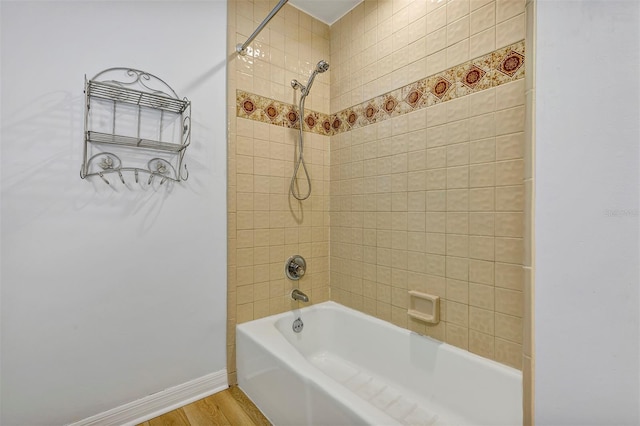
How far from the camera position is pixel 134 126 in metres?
1.48

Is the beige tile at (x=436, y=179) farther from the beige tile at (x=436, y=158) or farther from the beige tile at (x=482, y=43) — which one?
the beige tile at (x=482, y=43)

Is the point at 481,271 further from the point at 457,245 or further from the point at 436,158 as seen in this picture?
the point at 436,158

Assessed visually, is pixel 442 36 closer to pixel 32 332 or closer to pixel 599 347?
pixel 599 347

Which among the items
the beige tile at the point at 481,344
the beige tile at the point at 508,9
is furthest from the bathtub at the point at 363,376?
the beige tile at the point at 508,9

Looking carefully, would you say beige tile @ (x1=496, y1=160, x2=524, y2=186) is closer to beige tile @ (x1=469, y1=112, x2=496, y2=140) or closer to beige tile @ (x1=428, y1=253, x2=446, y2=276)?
beige tile @ (x1=469, y1=112, x2=496, y2=140)

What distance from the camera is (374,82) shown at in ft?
6.21

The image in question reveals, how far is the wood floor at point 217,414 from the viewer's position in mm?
1499

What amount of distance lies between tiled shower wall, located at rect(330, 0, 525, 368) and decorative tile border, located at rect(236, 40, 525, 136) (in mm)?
11

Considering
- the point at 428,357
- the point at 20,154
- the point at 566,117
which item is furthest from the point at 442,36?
the point at 20,154

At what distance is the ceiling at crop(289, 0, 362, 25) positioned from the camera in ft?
6.60

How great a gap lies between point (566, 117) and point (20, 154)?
1.83 meters

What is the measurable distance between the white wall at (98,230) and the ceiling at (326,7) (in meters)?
0.58

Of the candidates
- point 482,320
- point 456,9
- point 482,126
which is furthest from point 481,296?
point 456,9

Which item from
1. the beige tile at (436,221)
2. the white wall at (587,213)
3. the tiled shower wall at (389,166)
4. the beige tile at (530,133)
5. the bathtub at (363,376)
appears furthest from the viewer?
the beige tile at (436,221)
